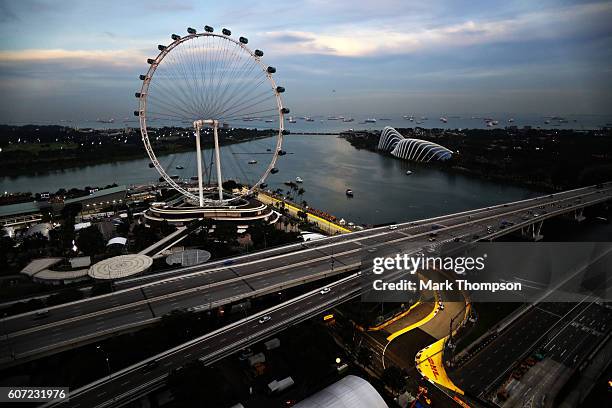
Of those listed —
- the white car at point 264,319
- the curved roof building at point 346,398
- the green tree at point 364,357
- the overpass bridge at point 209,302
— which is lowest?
the green tree at point 364,357

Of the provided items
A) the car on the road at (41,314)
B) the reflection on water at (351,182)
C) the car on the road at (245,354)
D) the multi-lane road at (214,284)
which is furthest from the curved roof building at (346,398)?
the reflection on water at (351,182)

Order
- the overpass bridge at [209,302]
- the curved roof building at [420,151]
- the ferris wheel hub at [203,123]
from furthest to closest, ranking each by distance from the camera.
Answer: the curved roof building at [420,151], the ferris wheel hub at [203,123], the overpass bridge at [209,302]

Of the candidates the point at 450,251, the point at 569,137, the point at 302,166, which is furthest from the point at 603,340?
the point at 569,137

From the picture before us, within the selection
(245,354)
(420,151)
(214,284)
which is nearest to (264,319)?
(245,354)

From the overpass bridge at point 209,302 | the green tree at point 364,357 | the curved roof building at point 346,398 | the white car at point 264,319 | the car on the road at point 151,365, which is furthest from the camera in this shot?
the white car at point 264,319

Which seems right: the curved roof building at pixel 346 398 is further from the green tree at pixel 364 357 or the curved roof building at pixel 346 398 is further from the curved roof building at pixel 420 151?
the curved roof building at pixel 420 151

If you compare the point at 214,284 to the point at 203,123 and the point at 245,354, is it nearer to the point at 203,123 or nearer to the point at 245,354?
the point at 245,354
